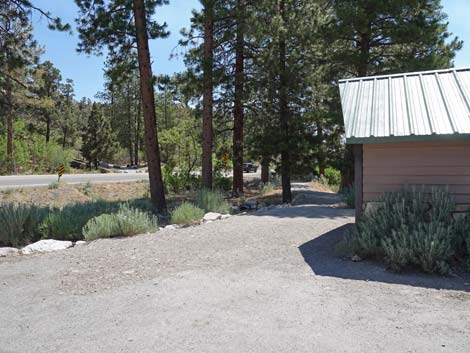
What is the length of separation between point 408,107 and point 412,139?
1.21 metres

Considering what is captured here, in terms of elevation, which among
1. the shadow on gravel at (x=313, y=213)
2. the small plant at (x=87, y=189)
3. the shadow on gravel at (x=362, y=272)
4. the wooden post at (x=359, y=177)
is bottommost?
the shadow on gravel at (x=362, y=272)

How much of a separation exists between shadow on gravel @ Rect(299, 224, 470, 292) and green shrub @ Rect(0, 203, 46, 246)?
545 cm

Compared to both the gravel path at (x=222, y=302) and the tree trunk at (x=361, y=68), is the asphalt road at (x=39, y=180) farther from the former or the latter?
the gravel path at (x=222, y=302)

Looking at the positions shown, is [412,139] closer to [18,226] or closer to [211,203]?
[211,203]

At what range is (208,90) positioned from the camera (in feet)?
44.9

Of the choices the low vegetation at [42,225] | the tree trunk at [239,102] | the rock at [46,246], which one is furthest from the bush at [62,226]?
the tree trunk at [239,102]

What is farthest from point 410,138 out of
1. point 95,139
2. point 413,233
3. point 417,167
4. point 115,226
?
point 95,139

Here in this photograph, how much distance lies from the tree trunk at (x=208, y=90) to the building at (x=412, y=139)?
6548 mm

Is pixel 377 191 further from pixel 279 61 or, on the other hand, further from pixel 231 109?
pixel 231 109

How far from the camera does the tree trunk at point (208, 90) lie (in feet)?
41.5

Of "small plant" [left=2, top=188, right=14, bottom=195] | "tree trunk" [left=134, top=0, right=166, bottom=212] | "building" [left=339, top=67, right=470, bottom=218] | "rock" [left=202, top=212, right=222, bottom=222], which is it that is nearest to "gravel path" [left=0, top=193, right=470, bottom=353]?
"building" [left=339, top=67, right=470, bottom=218]

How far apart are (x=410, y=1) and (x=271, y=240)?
972 cm

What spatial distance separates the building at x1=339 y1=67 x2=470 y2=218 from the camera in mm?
5887

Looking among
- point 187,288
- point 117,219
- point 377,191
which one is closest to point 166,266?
point 187,288
